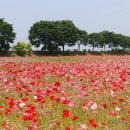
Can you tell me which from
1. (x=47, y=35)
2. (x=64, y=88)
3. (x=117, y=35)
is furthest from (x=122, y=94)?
(x=117, y=35)

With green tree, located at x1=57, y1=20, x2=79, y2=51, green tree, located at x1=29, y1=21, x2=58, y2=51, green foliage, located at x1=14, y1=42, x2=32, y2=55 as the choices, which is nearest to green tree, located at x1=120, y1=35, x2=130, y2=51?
green tree, located at x1=57, y1=20, x2=79, y2=51

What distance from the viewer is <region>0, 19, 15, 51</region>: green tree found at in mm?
66375

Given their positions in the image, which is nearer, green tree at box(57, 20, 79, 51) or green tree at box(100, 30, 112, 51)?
green tree at box(57, 20, 79, 51)

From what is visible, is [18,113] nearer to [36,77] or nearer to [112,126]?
[112,126]

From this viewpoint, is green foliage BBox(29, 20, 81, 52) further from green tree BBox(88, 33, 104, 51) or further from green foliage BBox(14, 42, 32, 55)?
green tree BBox(88, 33, 104, 51)

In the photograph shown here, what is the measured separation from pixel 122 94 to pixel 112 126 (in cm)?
330

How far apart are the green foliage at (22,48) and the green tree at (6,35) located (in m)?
1.64

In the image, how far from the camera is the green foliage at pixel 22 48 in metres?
66.5

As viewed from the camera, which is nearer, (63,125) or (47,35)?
(63,125)

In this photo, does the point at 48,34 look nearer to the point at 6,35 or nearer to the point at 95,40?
the point at 6,35

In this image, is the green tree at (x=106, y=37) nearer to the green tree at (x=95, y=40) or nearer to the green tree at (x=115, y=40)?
the green tree at (x=115, y=40)

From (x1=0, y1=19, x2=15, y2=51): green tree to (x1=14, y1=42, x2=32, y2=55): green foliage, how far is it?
1635 millimetres

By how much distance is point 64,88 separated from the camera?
1115 centimetres

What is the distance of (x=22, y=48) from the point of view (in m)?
67.9
